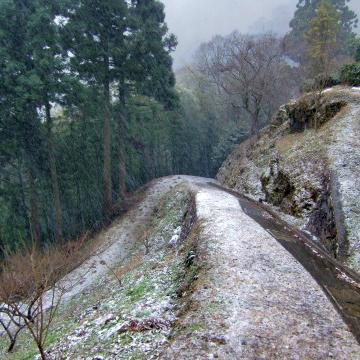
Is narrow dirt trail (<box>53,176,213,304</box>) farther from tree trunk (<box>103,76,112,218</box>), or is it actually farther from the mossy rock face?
the mossy rock face

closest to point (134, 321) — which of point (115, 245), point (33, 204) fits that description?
point (115, 245)

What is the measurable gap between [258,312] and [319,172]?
8114mm

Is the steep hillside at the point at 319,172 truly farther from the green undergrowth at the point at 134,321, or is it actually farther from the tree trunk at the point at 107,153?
the tree trunk at the point at 107,153

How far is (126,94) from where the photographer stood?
22703mm

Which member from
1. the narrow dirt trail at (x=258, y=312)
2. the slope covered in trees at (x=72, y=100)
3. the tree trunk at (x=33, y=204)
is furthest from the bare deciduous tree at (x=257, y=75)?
the narrow dirt trail at (x=258, y=312)

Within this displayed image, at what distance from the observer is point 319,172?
12930 mm

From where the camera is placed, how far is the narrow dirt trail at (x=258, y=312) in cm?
533

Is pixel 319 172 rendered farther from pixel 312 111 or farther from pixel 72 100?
pixel 72 100

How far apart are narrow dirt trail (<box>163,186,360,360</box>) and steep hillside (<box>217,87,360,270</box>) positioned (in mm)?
2261

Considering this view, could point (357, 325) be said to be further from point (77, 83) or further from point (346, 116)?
point (77, 83)

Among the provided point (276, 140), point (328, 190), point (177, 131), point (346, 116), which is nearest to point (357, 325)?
point (328, 190)

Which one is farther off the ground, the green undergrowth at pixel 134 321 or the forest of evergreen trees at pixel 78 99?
the forest of evergreen trees at pixel 78 99

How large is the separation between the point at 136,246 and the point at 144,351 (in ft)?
38.5

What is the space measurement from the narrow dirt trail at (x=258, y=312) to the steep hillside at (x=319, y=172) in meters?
2.26
